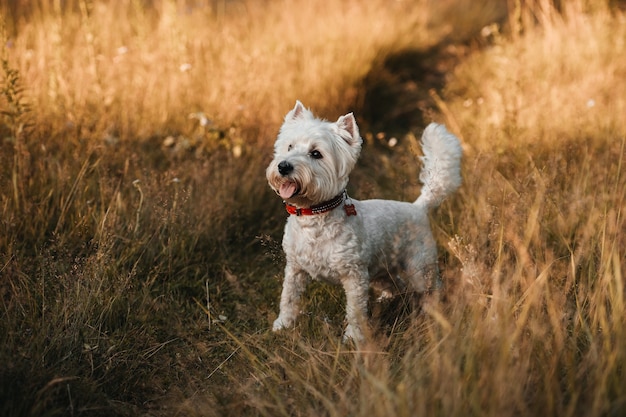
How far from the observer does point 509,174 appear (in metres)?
4.54

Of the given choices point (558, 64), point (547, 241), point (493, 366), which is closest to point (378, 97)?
point (558, 64)

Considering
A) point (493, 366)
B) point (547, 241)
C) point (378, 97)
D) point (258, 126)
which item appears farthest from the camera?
point (378, 97)

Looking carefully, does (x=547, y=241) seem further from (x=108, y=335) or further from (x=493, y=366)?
(x=108, y=335)

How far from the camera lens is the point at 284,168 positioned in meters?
3.13

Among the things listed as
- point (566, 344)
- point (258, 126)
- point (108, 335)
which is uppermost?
point (258, 126)

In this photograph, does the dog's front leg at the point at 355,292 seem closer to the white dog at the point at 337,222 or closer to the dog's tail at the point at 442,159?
the white dog at the point at 337,222

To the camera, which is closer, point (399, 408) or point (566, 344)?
point (399, 408)

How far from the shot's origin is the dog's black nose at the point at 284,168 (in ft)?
10.2

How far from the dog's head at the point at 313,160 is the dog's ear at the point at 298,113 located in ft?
0.21

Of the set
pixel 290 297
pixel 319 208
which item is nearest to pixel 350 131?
pixel 319 208

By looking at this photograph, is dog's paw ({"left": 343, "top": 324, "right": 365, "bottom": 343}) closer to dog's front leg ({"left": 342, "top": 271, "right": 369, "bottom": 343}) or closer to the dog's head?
dog's front leg ({"left": 342, "top": 271, "right": 369, "bottom": 343})

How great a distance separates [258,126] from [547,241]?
3.01 meters

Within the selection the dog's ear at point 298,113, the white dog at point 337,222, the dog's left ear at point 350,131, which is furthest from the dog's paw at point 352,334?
the dog's ear at point 298,113

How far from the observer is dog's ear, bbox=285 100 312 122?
3.55m
